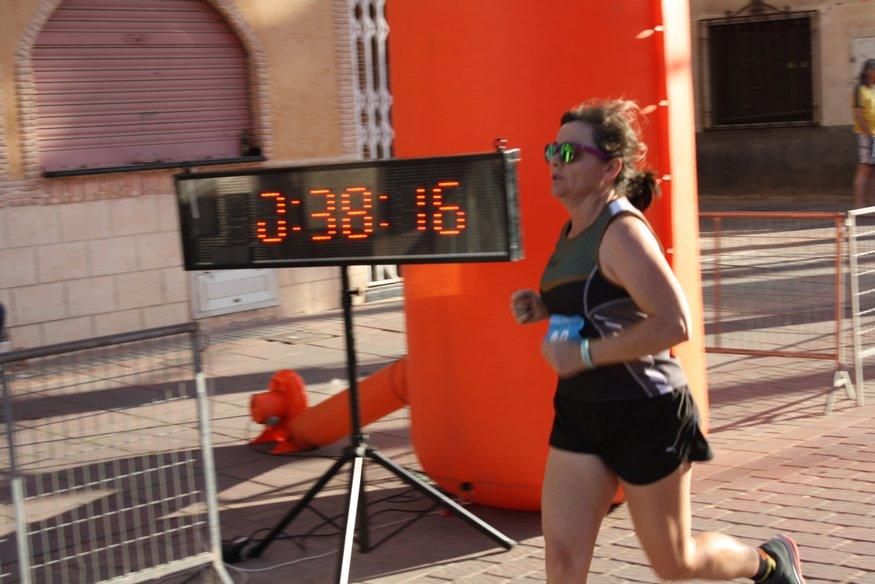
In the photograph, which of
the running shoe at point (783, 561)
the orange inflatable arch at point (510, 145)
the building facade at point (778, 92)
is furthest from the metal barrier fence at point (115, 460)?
the building facade at point (778, 92)

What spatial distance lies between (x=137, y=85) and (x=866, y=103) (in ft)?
30.3

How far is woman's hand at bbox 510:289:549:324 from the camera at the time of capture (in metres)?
4.16

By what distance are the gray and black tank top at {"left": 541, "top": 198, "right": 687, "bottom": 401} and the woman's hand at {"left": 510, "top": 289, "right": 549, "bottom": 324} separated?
132mm

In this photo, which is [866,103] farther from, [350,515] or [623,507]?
[350,515]

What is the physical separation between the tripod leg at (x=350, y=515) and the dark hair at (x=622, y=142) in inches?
71.2

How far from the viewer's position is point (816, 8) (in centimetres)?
1998

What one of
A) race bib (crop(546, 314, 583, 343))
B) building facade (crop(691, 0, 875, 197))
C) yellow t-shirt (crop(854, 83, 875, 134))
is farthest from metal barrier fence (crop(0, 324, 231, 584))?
building facade (crop(691, 0, 875, 197))

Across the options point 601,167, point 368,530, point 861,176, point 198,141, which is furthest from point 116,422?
point 861,176

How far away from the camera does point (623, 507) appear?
6.21 m

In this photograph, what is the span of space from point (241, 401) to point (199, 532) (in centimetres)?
377

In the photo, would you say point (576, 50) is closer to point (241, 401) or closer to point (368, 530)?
point (368, 530)

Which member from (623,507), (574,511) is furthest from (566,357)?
(623,507)

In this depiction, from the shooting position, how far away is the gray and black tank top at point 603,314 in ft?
13.0

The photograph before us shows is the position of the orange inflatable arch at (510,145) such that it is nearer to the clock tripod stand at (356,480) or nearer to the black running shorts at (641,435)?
the clock tripod stand at (356,480)
